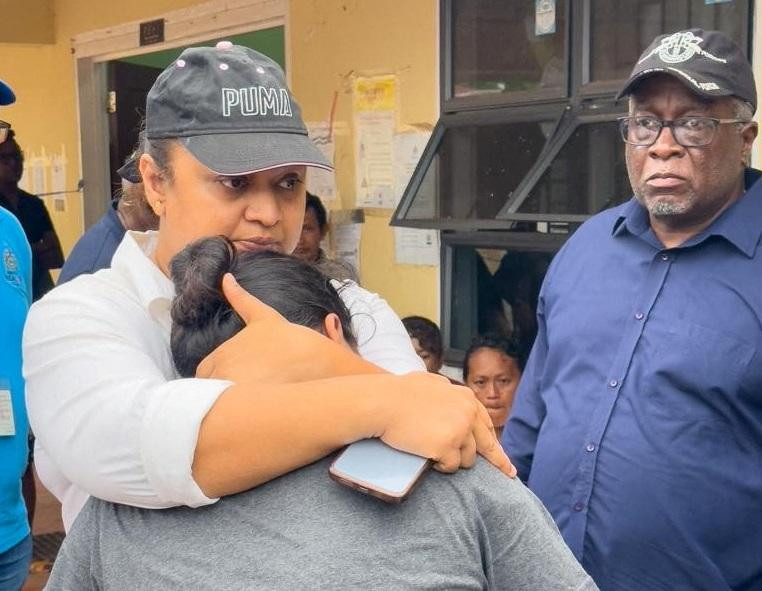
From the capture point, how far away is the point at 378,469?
1110 millimetres

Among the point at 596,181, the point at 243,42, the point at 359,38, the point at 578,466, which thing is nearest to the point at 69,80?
the point at 243,42

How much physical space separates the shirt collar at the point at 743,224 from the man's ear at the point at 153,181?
1.31 metres

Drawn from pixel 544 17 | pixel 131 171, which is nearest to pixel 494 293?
pixel 544 17

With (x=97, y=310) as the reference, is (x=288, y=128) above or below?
above

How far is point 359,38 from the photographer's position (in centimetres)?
486

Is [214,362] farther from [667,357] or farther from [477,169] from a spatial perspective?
[477,169]

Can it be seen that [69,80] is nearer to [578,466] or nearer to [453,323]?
[453,323]

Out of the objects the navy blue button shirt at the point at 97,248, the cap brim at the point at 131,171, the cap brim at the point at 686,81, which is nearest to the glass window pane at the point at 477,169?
the navy blue button shirt at the point at 97,248

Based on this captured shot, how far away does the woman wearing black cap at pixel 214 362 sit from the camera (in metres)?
1.14

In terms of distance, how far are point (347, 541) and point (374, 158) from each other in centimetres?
381

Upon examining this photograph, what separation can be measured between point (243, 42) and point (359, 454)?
19.6ft

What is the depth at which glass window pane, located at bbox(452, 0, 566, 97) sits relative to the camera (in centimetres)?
409

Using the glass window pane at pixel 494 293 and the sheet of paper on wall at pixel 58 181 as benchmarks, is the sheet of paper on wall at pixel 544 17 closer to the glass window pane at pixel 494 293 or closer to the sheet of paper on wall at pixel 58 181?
the glass window pane at pixel 494 293

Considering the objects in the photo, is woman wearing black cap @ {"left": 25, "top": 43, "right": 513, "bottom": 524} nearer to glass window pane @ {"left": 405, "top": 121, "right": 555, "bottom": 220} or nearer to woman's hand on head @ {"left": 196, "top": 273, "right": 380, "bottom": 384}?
woman's hand on head @ {"left": 196, "top": 273, "right": 380, "bottom": 384}
